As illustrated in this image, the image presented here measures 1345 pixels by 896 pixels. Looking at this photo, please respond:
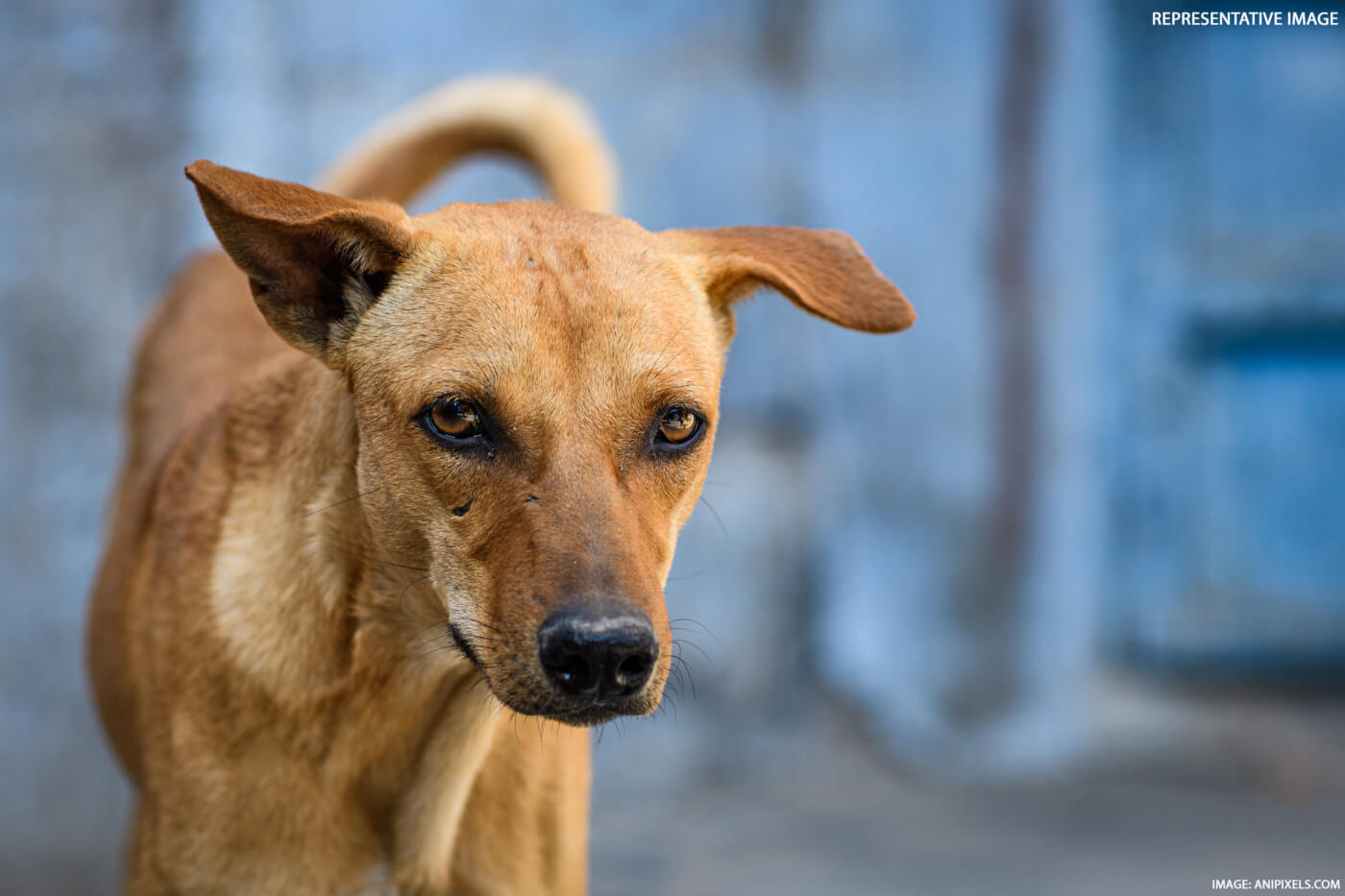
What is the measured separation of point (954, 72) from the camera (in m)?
4.26

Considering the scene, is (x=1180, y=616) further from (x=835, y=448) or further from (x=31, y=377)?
(x=31, y=377)

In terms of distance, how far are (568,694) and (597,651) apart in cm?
10

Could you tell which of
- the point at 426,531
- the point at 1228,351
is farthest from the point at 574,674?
the point at 1228,351

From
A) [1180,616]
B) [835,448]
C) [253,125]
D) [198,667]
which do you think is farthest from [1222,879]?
[253,125]

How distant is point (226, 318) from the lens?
113 inches

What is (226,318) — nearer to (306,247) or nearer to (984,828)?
(306,247)

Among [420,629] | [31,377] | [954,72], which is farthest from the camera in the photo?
[954,72]

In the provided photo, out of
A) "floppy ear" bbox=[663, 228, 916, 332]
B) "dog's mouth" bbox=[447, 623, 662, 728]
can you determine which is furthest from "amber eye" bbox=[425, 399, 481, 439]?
"floppy ear" bbox=[663, 228, 916, 332]

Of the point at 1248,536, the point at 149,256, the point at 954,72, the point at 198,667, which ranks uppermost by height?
the point at 954,72

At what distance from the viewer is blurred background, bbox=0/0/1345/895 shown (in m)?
3.71

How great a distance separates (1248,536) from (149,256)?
4.13m

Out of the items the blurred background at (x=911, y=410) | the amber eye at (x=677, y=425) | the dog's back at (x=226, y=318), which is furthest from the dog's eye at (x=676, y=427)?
the blurred background at (x=911, y=410)

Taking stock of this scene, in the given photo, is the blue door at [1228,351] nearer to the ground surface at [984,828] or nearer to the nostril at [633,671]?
the ground surface at [984,828]

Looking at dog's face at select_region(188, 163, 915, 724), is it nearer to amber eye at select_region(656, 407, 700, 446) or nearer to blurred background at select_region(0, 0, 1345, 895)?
amber eye at select_region(656, 407, 700, 446)
